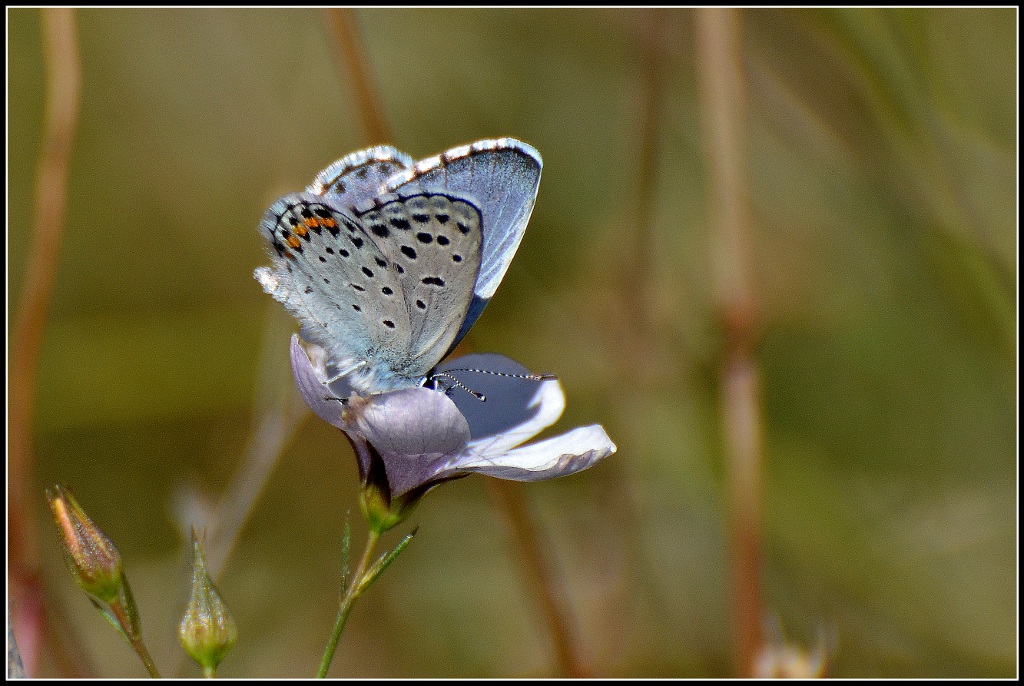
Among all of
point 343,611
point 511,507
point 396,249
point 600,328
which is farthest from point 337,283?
point 600,328

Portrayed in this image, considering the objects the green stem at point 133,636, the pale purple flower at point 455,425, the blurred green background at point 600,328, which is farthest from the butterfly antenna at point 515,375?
the blurred green background at point 600,328

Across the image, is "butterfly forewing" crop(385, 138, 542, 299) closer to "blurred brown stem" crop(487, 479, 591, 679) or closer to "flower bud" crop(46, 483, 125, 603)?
"flower bud" crop(46, 483, 125, 603)

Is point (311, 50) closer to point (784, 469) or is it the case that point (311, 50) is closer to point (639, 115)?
point (639, 115)

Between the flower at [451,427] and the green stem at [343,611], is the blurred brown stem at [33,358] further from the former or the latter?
the green stem at [343,611]

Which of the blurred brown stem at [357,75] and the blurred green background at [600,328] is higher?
the blurred brown stem at [357,75]

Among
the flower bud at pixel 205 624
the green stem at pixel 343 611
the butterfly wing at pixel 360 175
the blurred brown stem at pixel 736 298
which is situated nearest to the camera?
the green stem at pixel 343 611

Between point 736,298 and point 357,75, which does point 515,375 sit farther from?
point 357,75

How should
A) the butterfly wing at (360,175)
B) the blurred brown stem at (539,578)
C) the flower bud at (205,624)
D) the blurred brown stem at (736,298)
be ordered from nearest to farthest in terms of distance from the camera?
1. the flower bud at (205,624)
2. the butterfly wing at (360,175)
3. the blurred brown stem at (736,298)
4. the blurred brown stem at (539,578)

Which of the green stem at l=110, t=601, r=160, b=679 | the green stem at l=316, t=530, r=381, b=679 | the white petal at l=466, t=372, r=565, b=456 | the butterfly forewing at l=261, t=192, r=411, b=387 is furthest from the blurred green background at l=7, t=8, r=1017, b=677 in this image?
the green stem at l=316, t=530, r=381, b=679

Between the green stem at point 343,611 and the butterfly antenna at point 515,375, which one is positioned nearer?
the green stem at point 343,611
